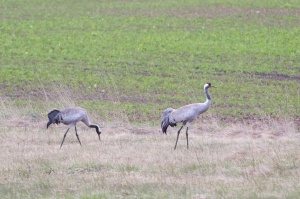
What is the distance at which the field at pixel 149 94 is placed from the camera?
1061 cm

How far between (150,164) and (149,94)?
8955 millimetres

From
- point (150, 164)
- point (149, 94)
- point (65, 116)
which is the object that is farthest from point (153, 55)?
point (150, 164)

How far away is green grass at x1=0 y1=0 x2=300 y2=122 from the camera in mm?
20094

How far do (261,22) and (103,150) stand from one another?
1911 centimetres

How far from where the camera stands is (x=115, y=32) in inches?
1173

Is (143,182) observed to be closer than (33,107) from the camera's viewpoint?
Yes

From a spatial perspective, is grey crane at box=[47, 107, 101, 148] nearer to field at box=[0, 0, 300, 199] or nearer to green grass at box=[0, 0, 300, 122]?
field at box=[0, 0, 300, 199]

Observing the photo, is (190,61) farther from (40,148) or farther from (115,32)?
→ (40,148)

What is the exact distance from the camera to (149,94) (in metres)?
20.7

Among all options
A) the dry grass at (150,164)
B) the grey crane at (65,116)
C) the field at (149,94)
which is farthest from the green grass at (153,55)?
the grey crane at (65,116)

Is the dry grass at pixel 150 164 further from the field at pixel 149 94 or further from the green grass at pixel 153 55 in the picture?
the green grass at pixel 153 55

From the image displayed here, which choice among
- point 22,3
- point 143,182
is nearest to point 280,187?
point 143,182

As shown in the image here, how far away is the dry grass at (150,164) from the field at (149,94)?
29mm

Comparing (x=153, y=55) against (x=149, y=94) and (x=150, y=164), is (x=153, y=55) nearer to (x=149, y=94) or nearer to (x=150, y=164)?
(x=149, y=94)
